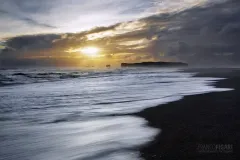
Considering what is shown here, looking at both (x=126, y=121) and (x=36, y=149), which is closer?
(x=36, y=149)

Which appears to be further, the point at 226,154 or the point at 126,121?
the point at 126,121

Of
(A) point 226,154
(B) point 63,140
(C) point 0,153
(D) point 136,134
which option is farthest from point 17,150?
(A) point 226,154

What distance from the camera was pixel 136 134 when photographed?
8.59 meters

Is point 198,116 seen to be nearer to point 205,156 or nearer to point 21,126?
point 205,156

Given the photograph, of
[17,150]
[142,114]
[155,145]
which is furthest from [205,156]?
[142,114]

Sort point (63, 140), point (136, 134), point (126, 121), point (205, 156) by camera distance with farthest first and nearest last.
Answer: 1. point (126, 121)
2. point (136, 134)
3. point (63, 140)
4. point (205, 156)

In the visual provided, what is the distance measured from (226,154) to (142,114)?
6.13m

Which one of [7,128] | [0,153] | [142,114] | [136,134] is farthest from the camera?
[142,114]

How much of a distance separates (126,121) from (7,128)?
4.79 m

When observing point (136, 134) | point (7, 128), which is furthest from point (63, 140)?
point (7, 128)

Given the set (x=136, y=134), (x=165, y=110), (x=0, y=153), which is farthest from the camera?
(x=165, y=110)

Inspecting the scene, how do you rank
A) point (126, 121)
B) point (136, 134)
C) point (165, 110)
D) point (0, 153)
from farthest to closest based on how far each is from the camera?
point (165, 110) < point (126, 121) < point (136, 134) < point (0, 153)

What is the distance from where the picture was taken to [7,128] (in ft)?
31.5

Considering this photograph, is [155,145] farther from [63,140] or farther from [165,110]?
[165,110]
